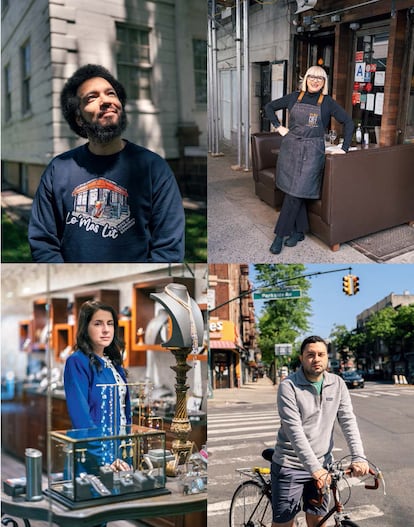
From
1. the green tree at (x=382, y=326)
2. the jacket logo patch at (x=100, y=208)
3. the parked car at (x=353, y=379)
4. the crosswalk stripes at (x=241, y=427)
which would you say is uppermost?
the jacket logo patch at (x=100, y=208)

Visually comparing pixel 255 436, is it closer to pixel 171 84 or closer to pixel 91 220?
pixel 91 220

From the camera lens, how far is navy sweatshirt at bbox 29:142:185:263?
10.0 feet

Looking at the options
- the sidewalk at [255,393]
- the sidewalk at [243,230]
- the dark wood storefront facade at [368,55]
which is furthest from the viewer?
the sidewalk at [255,393]

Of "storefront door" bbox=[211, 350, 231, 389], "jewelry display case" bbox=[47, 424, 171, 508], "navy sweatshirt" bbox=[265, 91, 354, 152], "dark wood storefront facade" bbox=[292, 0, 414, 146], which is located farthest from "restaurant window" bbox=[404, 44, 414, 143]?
"jewelry display case" bbox=[47, 424, 171, 508]

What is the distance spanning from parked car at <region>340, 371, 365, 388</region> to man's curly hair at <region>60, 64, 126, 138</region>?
1.32m

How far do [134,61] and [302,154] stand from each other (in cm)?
69

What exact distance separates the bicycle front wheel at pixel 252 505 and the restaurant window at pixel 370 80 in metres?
1.40

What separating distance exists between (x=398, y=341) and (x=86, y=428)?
1243mm

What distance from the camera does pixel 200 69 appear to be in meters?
3.06

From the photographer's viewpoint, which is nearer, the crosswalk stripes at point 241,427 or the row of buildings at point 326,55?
the row of buildings at point 326,55

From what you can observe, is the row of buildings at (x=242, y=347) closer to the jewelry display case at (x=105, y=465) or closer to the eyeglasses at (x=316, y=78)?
the jewelry display case at (x=105, y=465)

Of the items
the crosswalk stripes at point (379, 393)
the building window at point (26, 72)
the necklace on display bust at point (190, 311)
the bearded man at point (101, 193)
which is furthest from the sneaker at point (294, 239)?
the building window at point (26, 72)

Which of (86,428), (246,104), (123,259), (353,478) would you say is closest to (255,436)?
(353,478)

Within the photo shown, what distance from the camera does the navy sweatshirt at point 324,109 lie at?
112 inches
